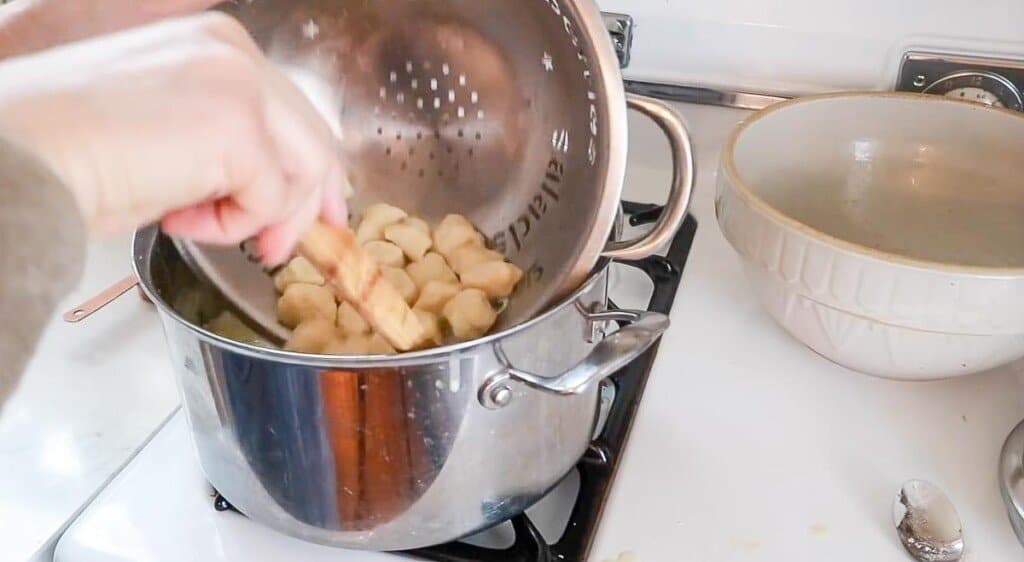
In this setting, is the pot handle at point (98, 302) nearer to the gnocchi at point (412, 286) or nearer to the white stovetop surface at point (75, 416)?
the white stovetop surface at point (75, 416)

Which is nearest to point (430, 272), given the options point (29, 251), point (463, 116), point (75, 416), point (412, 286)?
point (412, 286)

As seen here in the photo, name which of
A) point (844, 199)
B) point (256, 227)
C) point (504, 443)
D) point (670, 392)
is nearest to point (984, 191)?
point (844, 199)

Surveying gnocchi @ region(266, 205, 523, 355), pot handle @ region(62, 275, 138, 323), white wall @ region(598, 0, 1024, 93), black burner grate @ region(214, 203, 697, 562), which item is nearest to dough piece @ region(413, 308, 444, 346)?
gnocchi @ region(266, 205, 523, 355)

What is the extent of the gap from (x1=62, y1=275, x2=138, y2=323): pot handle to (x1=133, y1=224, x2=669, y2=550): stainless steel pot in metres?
0.21

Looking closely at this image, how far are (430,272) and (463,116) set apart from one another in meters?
0.12

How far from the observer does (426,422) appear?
400 mm

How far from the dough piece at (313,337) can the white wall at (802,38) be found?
0.37 metres

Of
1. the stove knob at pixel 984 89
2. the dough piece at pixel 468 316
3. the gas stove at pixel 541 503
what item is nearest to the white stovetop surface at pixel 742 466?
the gas stove at pixel 541 503

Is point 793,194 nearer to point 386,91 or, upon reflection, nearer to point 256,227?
point 386,91

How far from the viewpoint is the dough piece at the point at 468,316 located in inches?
20.1

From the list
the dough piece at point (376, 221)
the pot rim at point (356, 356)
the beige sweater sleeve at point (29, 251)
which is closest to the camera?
the beige sweater sleeve at point (29, 251)

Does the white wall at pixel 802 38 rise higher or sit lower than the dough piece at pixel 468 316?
higher

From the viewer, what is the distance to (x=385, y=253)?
0.56m

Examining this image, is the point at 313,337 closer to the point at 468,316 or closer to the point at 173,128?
the point at 468,316
